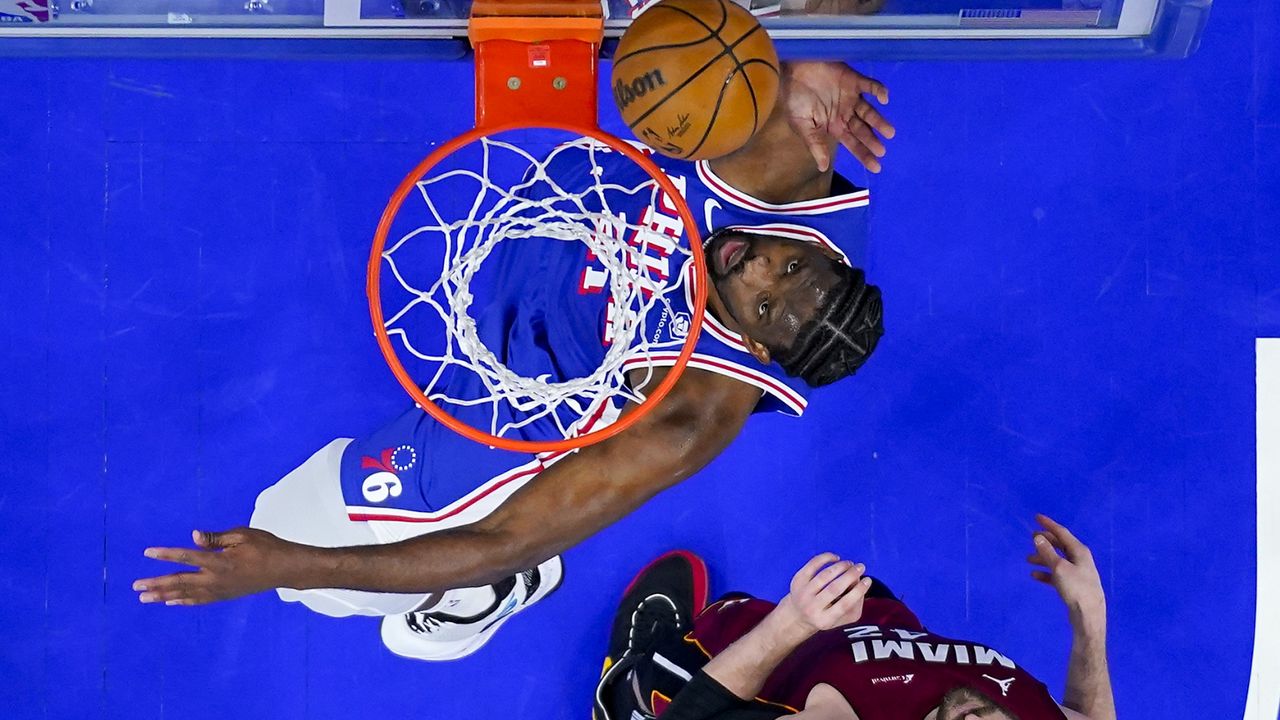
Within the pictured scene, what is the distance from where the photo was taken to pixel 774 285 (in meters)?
2.39

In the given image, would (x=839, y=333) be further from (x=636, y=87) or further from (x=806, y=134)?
(x=636, y=87)

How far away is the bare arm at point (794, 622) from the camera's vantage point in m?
2.54

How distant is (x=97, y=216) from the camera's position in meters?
3.01

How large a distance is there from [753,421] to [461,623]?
103 centimetres

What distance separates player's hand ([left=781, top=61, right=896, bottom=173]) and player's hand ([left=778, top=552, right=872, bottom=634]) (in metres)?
0.99

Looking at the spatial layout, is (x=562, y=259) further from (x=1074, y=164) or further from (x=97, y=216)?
(x=1074, y=164)

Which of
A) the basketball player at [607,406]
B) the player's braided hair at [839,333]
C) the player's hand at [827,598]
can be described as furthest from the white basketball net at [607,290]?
the player's hand at [827,598]

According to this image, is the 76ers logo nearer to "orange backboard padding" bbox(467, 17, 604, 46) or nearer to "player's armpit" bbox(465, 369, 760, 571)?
"player's armpit" bbox(465, 369, 760, 571)

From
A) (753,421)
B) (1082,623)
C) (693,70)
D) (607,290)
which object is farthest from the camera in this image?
(753,421)

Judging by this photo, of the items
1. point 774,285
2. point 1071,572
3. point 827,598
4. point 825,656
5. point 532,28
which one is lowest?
point 825,656

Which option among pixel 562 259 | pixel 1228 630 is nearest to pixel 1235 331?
pixel 1228 630

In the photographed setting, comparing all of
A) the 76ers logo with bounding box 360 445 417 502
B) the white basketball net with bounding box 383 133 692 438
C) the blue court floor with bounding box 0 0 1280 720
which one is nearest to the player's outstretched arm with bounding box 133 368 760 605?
the white basketball net with bounding box 383 133 692 438

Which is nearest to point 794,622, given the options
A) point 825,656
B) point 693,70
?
point 825,656

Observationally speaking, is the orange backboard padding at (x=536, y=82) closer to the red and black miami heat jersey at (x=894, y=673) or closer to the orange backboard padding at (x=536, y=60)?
the orange backboard padding at (x=536, y=60)
